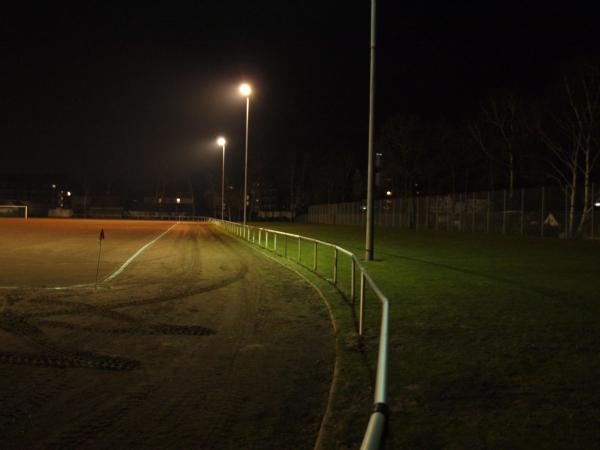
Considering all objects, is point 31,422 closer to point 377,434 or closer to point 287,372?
point 287,372

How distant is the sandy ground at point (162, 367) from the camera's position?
13.9 feet

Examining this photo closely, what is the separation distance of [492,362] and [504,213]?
37327mm

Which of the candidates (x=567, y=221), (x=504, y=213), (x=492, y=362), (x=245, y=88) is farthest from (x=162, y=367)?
(x=504, y=213)

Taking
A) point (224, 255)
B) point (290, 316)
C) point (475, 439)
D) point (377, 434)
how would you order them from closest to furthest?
1. point (377, 434)
2. point (475, 439)
3. point (290, 316)
4. point (224, 255)

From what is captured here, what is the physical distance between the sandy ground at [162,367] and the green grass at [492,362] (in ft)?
2.66

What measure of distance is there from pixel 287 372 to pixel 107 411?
6.21 ft

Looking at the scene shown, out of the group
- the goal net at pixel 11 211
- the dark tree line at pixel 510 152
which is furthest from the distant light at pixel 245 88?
the goal net at pixel 11 211

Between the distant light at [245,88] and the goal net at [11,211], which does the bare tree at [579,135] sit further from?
the goal net at [11,211]

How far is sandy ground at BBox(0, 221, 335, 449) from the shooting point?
4.22 m

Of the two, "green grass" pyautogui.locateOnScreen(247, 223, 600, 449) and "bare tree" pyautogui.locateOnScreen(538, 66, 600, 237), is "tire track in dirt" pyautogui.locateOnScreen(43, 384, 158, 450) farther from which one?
"bare tree" pyautogui.locateOnScreen(538, 66, 600, 237)

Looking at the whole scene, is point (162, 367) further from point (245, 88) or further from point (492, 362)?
point (245, 88)

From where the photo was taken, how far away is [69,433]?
416cm

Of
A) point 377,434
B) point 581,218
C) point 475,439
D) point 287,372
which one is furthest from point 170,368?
point 581,218

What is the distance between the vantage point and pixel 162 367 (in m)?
6.01
